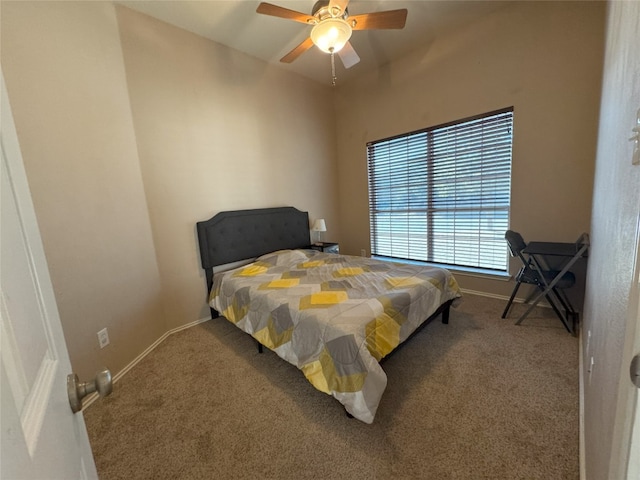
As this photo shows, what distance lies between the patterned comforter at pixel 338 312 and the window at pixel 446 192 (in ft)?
3.73

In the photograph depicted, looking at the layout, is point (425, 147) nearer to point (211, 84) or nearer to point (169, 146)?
point (211, 84)

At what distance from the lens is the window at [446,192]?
2893 mm

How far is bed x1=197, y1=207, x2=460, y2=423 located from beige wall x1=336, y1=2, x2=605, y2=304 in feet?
4.27

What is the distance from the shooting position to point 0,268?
374mm

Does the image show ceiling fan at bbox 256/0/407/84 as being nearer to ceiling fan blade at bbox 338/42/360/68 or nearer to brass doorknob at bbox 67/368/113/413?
ceiling fan blade at bbox 338/42/360/68

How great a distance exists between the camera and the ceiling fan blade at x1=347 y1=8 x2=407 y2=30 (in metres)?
1.89

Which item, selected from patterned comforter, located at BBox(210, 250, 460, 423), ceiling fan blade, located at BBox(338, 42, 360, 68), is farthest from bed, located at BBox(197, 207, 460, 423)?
ceiling fan blade, located at BBox(338, 42, 360, 68)

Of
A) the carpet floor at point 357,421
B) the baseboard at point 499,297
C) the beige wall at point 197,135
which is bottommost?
the carpet floor at point 357,421

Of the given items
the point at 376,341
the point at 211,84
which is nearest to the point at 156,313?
the point at 376,341

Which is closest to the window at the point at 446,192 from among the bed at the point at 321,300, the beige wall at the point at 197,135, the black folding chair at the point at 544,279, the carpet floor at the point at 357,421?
the black folding chair at the point at 544,279

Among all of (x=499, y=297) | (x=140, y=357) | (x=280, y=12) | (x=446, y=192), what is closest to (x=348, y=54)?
(x=280, y=12)

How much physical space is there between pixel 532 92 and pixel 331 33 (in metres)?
2.07

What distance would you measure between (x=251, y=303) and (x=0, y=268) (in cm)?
178

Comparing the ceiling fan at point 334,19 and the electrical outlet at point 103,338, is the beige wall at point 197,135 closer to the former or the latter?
the electrical outlet at point 103,338
